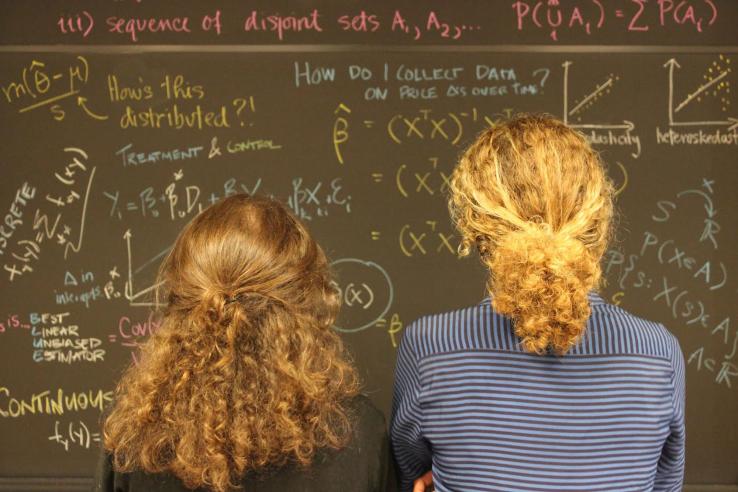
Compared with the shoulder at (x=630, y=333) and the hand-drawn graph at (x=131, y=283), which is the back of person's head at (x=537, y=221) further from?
the hand-drawn graph at (x=131, y=283)

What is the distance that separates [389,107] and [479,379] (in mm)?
1331

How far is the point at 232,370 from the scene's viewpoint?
1.14 meters

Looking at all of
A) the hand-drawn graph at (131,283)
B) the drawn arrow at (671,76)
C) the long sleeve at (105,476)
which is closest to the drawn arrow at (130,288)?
the hand-drawn graph at (131,283)

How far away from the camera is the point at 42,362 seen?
2.33 m

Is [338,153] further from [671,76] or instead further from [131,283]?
[671,76]

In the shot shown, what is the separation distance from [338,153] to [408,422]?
1.24m

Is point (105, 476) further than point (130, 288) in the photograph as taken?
No

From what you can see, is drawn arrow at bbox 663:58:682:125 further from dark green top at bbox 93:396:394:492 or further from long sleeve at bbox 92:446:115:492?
long sleeve at bbox 92:446:115:492

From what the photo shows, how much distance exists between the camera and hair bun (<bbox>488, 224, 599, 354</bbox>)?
43.9 inches

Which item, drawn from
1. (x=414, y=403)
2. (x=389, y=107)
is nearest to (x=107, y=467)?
(x=414, y=403)

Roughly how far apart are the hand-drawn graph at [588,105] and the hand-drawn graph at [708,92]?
0.17 meters

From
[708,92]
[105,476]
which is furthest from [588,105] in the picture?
[105,476]

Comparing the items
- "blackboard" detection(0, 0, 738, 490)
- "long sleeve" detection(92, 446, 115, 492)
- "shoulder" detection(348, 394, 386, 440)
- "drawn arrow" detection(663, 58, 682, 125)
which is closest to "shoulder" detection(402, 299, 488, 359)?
"shoulder" detection(348, 394, 386, 440)

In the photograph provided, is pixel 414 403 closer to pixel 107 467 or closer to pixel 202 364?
pixel 202 364
